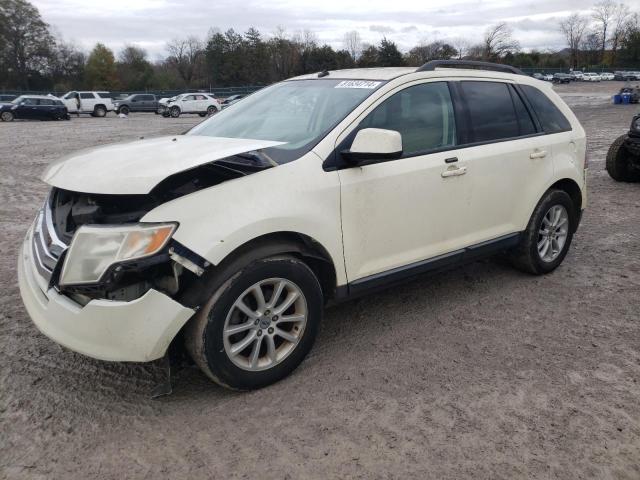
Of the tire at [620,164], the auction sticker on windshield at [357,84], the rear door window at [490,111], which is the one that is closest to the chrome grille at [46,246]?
the auction sticker on windshield at [357,84]

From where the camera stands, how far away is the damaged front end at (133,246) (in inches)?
104

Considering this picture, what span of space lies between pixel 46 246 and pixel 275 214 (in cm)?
126

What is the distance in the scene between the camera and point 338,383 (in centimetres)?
320

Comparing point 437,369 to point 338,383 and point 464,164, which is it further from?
point 464,164

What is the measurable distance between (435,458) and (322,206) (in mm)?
1430

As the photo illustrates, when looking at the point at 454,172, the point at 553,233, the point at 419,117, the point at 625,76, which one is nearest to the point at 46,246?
the point at 419,117

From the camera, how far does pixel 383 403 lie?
300 centimetres

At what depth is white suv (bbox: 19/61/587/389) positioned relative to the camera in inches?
106

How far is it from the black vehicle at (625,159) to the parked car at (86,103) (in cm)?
3353

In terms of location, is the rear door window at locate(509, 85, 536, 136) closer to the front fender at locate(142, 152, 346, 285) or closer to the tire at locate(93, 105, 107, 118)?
the front fender at locate(142, 152, 346, 285)

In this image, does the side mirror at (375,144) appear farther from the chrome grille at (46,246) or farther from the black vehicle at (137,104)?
the black vehicle at (137,104)

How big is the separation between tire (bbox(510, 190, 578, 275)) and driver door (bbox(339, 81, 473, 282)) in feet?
2.95

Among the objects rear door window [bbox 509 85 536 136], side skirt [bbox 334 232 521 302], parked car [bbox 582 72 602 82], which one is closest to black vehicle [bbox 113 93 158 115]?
rear door window [bbox 509 85 536 136]

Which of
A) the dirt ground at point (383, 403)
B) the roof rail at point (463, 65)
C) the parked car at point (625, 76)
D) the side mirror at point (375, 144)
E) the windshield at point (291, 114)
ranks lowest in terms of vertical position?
the dirt ground at point (383, 403)
